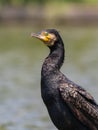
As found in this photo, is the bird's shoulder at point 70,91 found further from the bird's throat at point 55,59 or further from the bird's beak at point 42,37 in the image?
the bird's beak at point 42,37

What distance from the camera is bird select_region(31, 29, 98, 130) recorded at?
411 inches

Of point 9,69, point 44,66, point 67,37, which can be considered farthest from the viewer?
point 67,37

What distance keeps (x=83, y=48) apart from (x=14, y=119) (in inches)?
610

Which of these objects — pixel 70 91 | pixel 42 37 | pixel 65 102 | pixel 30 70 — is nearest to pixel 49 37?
pixel 42 37

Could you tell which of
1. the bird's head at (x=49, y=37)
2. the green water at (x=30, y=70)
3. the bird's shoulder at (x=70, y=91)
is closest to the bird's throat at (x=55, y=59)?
the bird's head at (x=49, y=37)

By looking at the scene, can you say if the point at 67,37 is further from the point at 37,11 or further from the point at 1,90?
the point at 1,90

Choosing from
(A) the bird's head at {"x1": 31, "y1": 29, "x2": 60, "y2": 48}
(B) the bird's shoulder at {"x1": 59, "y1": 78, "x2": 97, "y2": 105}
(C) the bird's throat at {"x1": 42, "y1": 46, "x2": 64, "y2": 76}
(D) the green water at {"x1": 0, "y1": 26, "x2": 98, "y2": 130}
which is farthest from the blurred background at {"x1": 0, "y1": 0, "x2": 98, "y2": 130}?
(B) the bird's shoulder at {"x1": 59, "y1": 78, "x2": 97, "y2": 105}

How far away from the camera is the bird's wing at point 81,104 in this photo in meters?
10.5

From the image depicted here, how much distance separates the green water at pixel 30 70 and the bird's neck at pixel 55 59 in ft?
10.4

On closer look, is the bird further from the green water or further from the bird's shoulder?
the green water

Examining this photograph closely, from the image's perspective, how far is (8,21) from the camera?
3881 cm

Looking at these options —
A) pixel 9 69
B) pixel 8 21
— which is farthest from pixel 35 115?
pixel 8 21

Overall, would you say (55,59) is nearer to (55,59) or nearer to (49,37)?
(55,59)

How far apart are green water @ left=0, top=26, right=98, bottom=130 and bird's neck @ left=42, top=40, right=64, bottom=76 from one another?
10.4 feet
